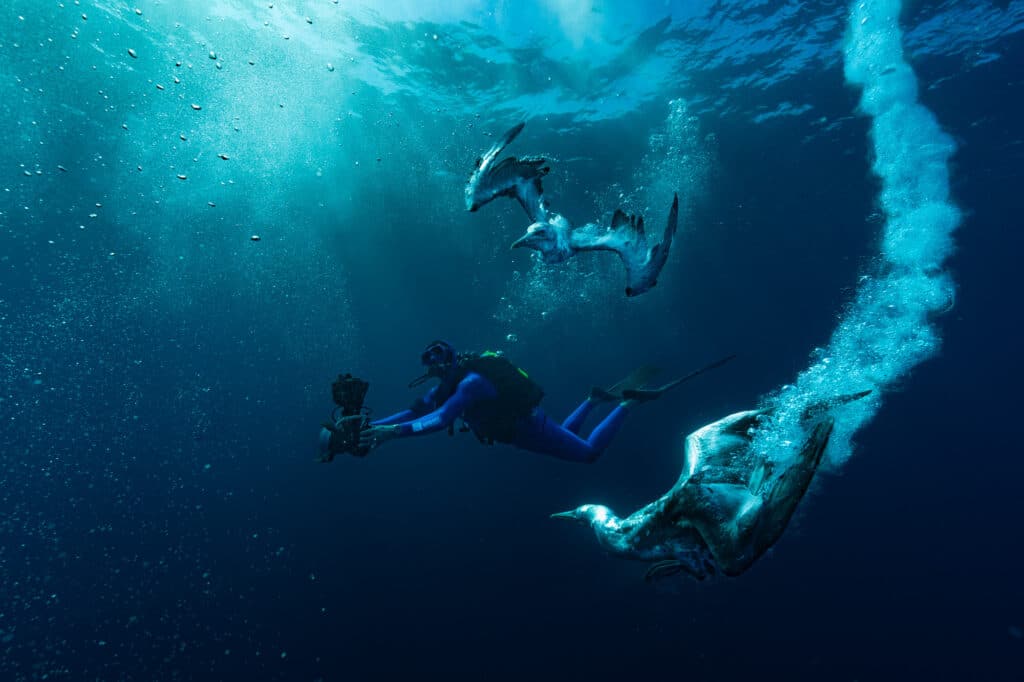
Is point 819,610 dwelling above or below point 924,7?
below

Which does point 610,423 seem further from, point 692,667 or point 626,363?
point 626,363

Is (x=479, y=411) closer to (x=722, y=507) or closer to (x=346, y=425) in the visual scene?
(x=346, y=425)

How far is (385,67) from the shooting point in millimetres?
13445

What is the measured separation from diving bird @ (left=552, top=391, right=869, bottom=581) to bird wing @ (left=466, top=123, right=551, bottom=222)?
7.03 feet

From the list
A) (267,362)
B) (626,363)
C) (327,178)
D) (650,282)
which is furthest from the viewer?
(267,362)

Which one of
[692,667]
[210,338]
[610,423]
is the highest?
[210,338]

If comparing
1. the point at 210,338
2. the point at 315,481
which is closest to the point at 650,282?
the point at 315,481

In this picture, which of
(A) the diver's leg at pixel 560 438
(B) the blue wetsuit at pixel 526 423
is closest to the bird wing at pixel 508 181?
(B) the blue wetsuit at pixel 526 423

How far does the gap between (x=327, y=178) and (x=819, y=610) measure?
24.4 meters

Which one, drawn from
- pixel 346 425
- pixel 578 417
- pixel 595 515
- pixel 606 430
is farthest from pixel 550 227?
pixel 578 417

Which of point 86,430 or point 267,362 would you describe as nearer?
point 86,430

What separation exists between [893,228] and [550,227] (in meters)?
24.8

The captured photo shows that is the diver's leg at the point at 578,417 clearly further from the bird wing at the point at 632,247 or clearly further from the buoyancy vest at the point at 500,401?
the bird wing at the point at 632,247

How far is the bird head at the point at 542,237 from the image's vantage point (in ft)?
11.2
